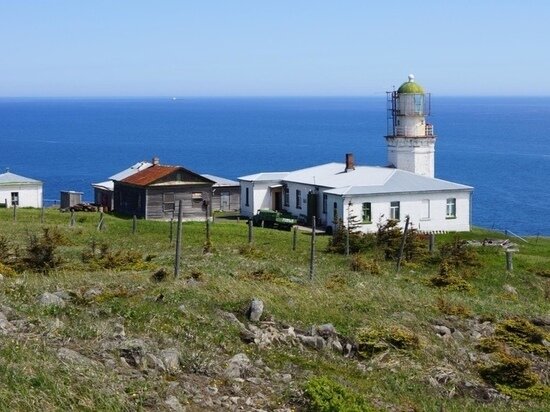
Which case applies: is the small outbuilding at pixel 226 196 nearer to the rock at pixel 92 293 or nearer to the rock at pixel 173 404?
the rock at pixel 92 293

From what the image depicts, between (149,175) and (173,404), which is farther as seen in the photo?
(149,175)

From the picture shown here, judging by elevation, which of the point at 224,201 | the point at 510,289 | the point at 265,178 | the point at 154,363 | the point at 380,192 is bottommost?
the point at 224,201

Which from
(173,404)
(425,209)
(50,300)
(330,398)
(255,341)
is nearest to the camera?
(173,404)

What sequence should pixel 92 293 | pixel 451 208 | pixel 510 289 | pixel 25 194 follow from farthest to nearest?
pixel 25 194, pixel 451 208, pixel 510 289, pixel 92 293

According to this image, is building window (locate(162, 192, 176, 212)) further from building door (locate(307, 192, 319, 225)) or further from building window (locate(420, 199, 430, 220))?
building window (locate(420, 199, 430, 220))

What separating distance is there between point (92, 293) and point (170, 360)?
171 inches

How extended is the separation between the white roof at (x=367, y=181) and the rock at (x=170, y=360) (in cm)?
3465

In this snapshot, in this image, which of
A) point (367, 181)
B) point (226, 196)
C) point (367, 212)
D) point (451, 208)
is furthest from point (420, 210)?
point (226, 196)

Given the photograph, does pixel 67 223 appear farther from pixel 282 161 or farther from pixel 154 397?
pixel 282 161

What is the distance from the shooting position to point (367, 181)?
49000mm

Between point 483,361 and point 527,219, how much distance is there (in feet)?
201

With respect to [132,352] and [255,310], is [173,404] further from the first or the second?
[255,310]

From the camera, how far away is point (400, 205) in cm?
4812

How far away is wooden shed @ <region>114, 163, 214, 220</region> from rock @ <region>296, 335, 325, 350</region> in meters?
34.5
